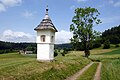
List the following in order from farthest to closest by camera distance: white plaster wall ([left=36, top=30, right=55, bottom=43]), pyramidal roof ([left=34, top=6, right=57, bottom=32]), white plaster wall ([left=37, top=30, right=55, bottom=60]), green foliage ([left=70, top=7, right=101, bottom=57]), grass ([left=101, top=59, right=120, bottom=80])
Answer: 1. green foliage ([left=70, top=7, right=101, bottom=57])
2. pyramidal roof ([left=34, top=6, right=57, bottom=32])
3. white plaster wall ([left=36, top=30, right=55, bottom=43])
4. white plaster wall ([left=37, top=30, right=55, bottom=60])
5. grass ([left=101, top=59, right=120, bottom=80])

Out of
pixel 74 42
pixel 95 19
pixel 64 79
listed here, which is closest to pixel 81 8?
pixel 95 19

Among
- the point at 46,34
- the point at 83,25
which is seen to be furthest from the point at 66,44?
the point at 46,34

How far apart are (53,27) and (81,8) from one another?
35.9 m

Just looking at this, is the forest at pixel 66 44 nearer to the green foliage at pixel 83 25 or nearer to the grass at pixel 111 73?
the green foliage at pixel 83 25

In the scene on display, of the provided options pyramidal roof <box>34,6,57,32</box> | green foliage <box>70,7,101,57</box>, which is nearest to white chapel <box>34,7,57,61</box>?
pyramidal roof <box>34,6,57,32</box>

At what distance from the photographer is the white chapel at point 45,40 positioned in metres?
21.0

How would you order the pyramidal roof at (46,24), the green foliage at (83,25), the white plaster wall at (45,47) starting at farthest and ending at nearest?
the green foliage at (83,25) < the pyramidal roof at (46,24) < the white plaster wall at (45,47)

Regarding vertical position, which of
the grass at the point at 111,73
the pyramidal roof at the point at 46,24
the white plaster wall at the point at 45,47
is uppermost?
the pyramidal roof at the point at 46,24

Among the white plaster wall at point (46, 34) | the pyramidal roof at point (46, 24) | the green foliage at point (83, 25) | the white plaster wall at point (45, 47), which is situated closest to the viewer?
the white plaster wall at point (45, 47)

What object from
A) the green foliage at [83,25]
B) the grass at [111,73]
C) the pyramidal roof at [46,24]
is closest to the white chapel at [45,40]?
the pyramidal roof at [46,24]

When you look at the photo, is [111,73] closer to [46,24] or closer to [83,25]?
[46,24]

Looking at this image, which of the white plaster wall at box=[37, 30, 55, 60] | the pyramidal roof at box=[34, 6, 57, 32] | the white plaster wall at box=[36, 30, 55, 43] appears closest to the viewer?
the white plaster wall at box=[37, 30, 55, 60]

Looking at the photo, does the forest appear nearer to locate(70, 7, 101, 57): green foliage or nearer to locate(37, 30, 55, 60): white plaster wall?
locate(70, 7, 101, 57): green foliage

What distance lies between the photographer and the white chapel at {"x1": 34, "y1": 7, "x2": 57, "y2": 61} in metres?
21.0
